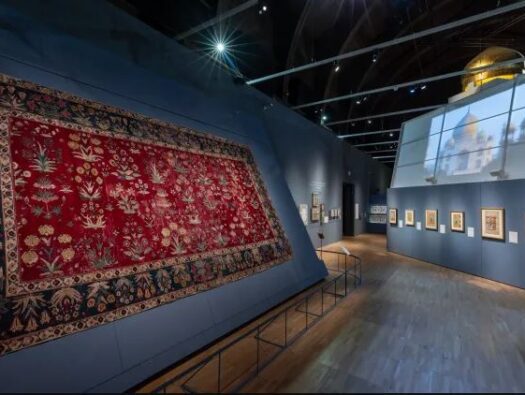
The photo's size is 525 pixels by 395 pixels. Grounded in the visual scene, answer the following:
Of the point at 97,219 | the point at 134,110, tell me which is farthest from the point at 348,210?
the point at 97,219

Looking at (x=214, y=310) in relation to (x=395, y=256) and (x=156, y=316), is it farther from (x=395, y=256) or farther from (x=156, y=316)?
(x=395, y=256)

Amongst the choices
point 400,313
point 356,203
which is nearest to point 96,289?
point 400,313

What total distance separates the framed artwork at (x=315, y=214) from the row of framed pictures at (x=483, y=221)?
9.57ft

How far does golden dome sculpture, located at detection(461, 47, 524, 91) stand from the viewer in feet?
34.0

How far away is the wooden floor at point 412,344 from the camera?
103 inches

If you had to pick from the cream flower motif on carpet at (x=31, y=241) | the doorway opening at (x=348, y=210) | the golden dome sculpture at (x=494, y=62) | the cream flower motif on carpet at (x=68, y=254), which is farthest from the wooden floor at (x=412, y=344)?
the doorway opening at (x=348, y=210)

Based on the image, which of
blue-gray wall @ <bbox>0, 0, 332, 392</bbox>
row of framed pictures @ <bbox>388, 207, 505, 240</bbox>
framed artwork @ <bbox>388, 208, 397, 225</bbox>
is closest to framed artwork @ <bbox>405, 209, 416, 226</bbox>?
row of framed pictures @ <bbox>388, 207, 505, 240</bbox>

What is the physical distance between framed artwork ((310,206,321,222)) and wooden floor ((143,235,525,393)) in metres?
4.69

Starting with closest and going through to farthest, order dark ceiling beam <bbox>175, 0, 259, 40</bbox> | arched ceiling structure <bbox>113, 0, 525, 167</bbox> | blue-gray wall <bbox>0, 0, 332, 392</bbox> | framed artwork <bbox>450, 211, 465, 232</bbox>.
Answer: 1. blue-gray wall <bbox>0, 0, 332, 392</bbox>
2. dark ceiling beam <bbox>175, 0, 259, 40</bbox>
3. arched ceiling structure <bbox>113, 0, 525, 167</bbox>
4. framed artwork <bbox>450, 211, 465, 232</bbox>

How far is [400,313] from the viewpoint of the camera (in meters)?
4.68

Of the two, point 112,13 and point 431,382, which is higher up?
point 112,13

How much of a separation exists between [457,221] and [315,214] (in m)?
4.76

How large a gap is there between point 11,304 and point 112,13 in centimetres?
436

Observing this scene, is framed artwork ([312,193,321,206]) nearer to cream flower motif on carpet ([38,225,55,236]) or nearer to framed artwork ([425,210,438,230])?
framed artwork ([425,210,438,230])
